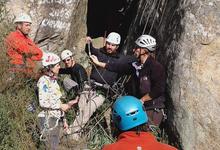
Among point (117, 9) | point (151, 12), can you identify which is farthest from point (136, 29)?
point (117, 9)

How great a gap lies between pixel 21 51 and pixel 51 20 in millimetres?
2572

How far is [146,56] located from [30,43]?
1998mm

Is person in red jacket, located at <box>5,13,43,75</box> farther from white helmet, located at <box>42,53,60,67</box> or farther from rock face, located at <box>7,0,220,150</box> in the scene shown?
rock face, located at <box>7,0,220,150</box>

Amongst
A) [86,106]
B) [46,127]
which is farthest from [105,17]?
[46,127]

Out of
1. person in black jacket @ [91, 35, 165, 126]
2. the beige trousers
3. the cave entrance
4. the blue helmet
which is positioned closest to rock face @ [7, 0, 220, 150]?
person in black jacket @ [91, 35, 165, 126]

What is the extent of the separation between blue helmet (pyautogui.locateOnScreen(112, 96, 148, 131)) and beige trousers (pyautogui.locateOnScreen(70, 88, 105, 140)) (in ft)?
10.3

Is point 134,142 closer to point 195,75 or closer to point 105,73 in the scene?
point 195,75

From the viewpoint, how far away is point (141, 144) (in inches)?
129

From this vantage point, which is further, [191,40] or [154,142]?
[191,40]

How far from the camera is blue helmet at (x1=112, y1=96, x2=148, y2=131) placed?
3377 millimetres

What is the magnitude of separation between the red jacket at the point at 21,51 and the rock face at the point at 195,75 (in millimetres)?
1863

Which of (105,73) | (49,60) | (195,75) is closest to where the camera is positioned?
(195,75)

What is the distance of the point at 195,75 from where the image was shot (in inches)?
243

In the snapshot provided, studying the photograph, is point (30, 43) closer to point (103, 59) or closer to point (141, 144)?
point (103, 59)
